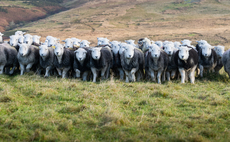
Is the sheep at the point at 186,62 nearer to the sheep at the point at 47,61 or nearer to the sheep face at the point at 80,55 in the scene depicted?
the sheep face at the point at 80,55

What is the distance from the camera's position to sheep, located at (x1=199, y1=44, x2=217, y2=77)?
10602 millimetres

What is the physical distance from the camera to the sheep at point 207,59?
417 inches

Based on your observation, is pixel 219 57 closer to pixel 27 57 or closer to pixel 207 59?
pixel 207 59

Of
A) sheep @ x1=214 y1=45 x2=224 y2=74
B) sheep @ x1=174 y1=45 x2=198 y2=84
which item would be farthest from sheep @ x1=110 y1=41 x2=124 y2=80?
sheep @ x1=214 y1=45 x2=224 y2=74

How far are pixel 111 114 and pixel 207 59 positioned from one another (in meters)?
6.91

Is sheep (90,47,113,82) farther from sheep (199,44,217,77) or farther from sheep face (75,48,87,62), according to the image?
sheep (199,44,217,77)

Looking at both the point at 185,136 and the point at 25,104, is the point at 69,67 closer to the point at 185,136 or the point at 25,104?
the point at 25,104

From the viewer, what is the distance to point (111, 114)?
224 inches

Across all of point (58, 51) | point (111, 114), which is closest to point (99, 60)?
point (58, 51)

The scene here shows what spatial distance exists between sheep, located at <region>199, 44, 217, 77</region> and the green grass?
95.2 inches

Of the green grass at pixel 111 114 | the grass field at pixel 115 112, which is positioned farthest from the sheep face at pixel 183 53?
the green grass at pixel 111 114

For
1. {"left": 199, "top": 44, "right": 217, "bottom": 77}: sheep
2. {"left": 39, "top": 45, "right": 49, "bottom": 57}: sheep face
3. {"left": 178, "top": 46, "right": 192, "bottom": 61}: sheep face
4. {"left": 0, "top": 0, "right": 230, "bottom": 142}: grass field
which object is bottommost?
{"left": 0, "top": 0, "right": 230, "bottom": 142}: grass field

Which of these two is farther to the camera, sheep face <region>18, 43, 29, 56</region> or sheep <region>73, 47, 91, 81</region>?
sheep <region>73, 47, 91, 81</region>

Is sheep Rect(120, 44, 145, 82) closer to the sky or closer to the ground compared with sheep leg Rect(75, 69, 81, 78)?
closer to the sky
